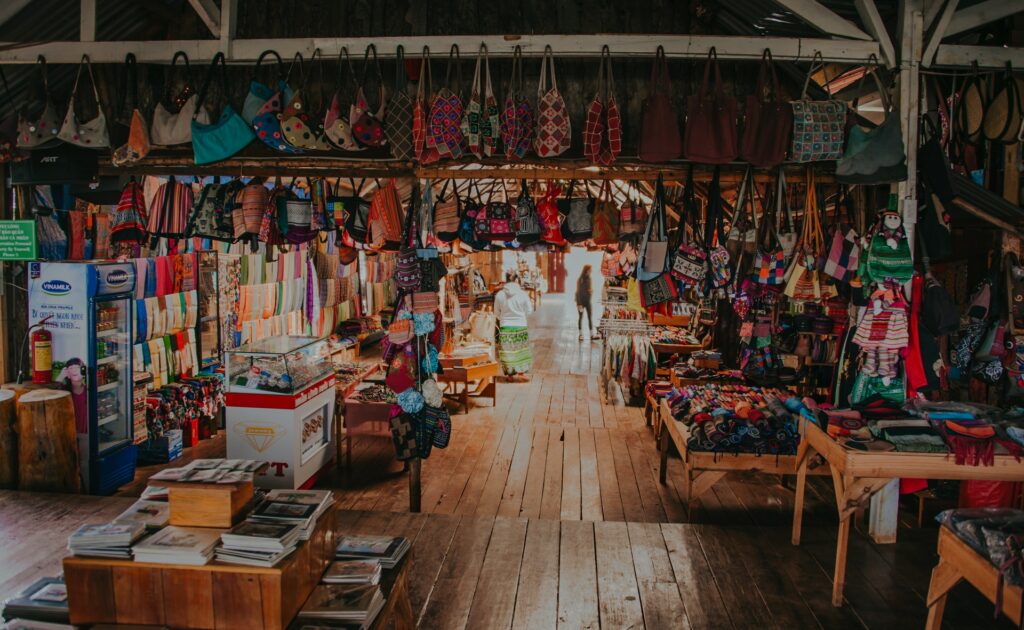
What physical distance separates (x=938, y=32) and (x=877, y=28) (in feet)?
1.40

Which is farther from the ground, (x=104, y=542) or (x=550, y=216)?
(x=550, y=216)

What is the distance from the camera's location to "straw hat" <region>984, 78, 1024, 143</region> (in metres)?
4.63

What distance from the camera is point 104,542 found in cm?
263

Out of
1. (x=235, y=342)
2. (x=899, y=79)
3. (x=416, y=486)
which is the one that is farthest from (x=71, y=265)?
(x=899, y=79)

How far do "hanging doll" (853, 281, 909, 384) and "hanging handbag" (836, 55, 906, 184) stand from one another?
0.77m

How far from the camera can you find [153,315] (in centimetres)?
729

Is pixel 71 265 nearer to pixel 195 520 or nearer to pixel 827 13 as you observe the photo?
pixel 195 520

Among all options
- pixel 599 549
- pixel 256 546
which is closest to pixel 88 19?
pixel 256 546

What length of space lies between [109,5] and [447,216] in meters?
3.47

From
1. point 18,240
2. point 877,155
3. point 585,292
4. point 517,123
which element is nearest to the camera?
point 877,155

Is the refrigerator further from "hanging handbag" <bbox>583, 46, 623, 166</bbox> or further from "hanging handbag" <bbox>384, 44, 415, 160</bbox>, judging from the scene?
"hanging handbag" <bbox>583, 46, 623, 166</bbox>

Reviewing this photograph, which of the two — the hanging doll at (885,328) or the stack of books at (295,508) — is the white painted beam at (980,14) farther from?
the stack of books at (295,508)

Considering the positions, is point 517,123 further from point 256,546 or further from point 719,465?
point 256,546

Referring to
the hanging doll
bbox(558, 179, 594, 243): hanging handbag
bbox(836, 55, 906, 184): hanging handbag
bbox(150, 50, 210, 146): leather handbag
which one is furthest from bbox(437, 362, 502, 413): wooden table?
bbox(836, 55, 906, 184): hanging handbag
